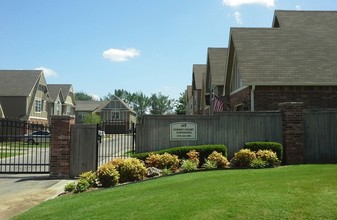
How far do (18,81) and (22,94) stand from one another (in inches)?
113

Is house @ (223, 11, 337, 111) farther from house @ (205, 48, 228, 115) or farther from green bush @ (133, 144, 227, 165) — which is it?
house @ (205, 48, 228, 115)

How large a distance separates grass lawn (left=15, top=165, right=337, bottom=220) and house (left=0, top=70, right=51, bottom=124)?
43.7 metres

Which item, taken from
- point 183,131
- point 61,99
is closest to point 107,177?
point 183,131

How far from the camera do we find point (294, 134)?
14953mm

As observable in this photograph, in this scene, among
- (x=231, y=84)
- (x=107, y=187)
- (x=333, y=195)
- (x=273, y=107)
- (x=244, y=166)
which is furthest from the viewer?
(x=231, y=84)

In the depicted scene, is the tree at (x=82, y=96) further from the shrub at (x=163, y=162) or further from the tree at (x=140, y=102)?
the shrub at (x=163, y=162)

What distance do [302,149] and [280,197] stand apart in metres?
7.86

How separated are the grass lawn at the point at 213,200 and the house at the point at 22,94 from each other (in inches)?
1721

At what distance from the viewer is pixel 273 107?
19.2 meters

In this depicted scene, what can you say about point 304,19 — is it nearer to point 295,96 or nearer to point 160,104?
point 295,96

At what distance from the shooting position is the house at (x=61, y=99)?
63.6 metres

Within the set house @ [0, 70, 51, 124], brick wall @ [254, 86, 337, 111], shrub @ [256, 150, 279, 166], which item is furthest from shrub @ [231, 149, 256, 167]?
house @ [0, 70, 51, 124]

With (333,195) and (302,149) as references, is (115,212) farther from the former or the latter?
(302,149)

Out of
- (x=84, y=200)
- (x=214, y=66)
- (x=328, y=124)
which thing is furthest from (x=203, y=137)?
(x=214, y=66)
